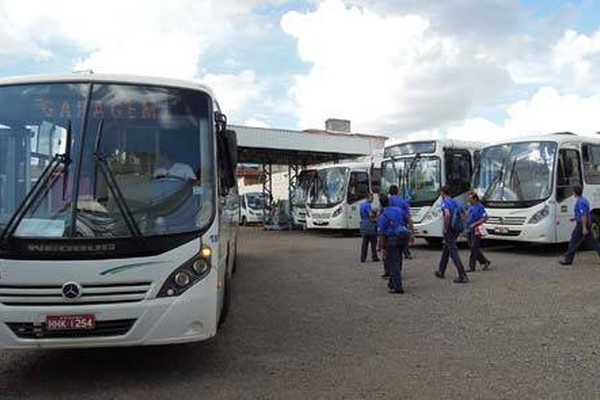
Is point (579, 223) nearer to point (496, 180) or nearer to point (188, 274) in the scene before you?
point (496, 180)

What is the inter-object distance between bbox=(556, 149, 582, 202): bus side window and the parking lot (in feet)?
13.8

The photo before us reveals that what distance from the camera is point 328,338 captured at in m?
8.10

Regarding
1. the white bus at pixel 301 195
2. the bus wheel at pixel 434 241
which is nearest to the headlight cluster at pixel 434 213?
the bus wheel at pixel 434 241

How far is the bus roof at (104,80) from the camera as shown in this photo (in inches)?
255

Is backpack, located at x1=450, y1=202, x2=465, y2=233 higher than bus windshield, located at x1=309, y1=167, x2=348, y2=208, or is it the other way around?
bus windshield, located at x1=309, y1=167, x2=348, y2=208

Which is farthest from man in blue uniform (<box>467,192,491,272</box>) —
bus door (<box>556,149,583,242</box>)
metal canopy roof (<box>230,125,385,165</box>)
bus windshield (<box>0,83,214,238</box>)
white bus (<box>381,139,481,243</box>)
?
metal canopy roof (<box>230,125,385,165</box>)

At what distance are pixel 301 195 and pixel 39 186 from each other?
77.3 feet

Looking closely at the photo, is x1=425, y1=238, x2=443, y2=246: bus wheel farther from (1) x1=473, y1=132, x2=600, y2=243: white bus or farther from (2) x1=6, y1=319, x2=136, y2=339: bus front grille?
(2) x1=6, y1=319, x2=136, y2=339: bus front grille

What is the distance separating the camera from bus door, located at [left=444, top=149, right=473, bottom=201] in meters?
18.6

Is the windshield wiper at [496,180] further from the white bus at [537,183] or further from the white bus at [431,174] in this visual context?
the white bus at [431,174]

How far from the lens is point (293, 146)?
28797 millimetres

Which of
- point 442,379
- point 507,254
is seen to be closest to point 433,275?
point 507,254

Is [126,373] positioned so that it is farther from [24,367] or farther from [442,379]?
[442,379]

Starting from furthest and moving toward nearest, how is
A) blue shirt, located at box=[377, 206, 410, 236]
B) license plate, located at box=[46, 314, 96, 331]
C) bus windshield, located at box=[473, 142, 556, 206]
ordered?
bus windshield, located at box=[473, 142, 556, 206] → blue shirt, located at box=[377, 206, 410, 236] → license plate, located at box=[46, 314, 96, 331]
